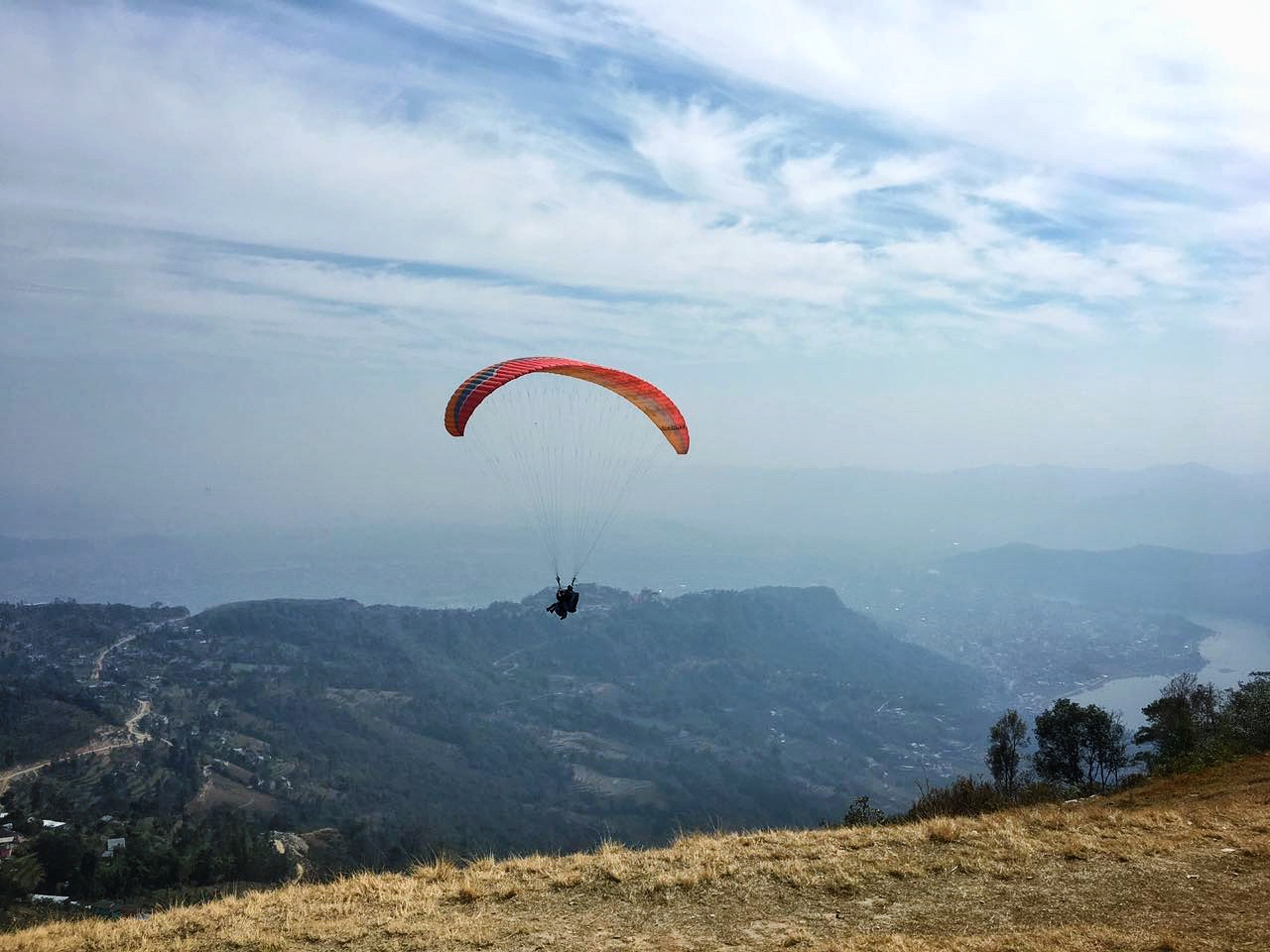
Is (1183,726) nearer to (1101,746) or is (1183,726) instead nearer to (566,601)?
(1101,746)

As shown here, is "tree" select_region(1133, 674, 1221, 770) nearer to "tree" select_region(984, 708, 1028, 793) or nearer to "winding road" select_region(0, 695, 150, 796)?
"tree" select_region(984, 708, 1028, 793)

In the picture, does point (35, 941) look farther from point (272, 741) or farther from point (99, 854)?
point (272, 741)

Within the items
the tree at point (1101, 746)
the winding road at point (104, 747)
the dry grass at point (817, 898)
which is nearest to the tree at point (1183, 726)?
the tree at point (1101, 746)

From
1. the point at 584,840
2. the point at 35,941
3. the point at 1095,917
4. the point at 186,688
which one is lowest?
the point at 584,840

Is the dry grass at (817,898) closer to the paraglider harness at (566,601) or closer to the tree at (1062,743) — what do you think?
the paraglider harness at (566,601)

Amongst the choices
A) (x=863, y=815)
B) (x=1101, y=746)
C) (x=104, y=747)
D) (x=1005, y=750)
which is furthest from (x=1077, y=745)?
(x=104, y=747)

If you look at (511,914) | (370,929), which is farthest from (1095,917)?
(370,929)
